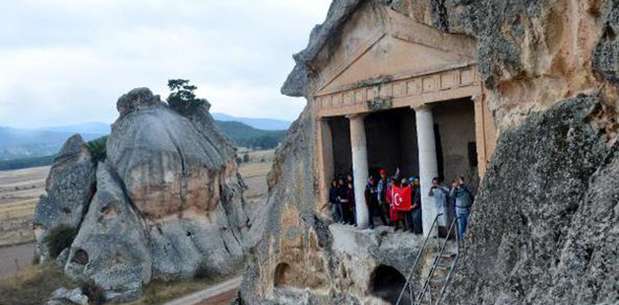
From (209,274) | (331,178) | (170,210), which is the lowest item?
(209,274)

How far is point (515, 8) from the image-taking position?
333 inches

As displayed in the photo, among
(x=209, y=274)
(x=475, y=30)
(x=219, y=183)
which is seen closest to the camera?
(x=475, y=30)

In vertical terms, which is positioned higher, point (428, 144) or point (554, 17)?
point (554, 17)

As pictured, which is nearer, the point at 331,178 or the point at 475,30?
the point at 475,30

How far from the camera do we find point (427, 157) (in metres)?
13.3

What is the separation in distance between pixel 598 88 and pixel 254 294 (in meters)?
14.5

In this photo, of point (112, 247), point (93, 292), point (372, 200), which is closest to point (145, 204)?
point (112, 247)

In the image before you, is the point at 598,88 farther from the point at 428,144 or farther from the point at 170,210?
the point at 170,210

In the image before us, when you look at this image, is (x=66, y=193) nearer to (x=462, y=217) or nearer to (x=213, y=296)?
(x=213, y=296)

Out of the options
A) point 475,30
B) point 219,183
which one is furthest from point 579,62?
point 219,183

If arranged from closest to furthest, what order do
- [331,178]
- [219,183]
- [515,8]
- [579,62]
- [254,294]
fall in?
[579,62] < [515,8] < [331,178] < [254,294] < [219,183]

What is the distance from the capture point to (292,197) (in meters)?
17.8

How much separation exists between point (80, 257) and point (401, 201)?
20.6 m

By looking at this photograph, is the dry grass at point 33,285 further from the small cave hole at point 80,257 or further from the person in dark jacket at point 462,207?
the person in dark jacket at point 462,207
